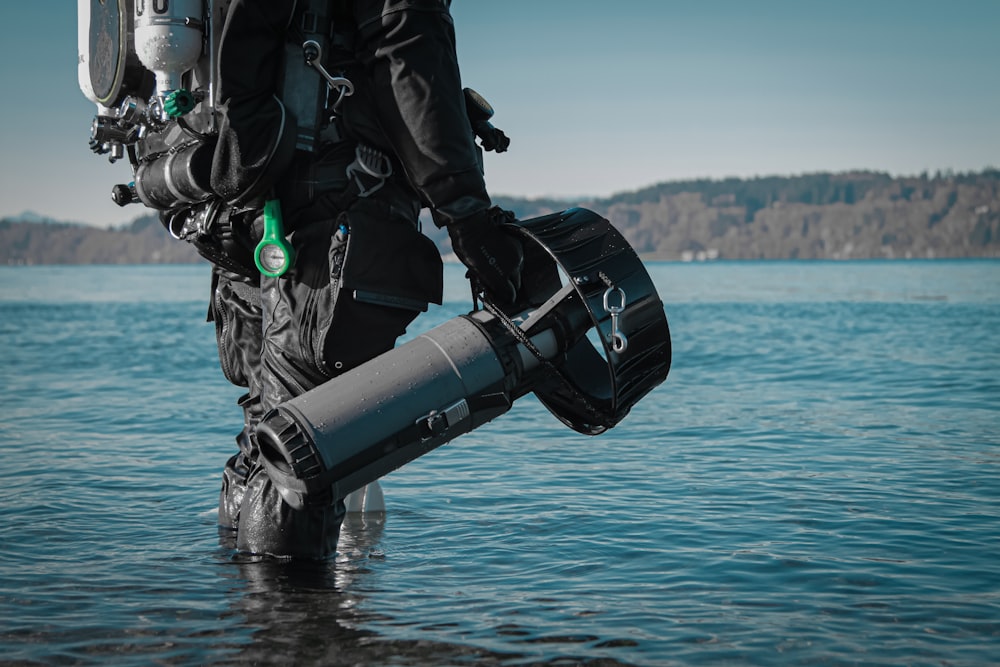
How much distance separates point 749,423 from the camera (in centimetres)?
867

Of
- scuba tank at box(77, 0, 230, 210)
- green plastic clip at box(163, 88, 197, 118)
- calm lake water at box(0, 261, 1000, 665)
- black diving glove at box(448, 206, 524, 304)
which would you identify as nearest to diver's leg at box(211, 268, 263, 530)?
calm lake water at box(0, 261, 1000, 665)

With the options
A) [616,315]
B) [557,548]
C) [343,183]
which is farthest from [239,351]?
[616,315]

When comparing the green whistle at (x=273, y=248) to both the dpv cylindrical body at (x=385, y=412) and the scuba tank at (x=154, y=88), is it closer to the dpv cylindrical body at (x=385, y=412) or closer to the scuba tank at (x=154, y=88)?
the scuba tank at (x=154, y=88)

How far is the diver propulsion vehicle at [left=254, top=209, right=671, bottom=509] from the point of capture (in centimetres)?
350

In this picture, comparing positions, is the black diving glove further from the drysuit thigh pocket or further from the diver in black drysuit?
the drysuit thigh pocket

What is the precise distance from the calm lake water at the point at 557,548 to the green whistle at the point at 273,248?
1138 mm

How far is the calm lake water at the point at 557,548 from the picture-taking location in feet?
11.1

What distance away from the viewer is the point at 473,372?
3678 millimetres

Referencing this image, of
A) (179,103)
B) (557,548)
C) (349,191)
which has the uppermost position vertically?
(179,103)

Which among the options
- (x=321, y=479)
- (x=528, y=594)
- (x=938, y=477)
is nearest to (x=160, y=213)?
(x=321, y=479)

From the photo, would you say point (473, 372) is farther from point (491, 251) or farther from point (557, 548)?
point (557, 548)

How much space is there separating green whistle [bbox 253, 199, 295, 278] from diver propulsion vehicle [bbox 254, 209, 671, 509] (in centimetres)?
46

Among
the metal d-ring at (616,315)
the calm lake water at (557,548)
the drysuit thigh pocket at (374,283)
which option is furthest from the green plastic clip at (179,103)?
the calm lake water at (557,548)

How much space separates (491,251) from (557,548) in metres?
1.48
